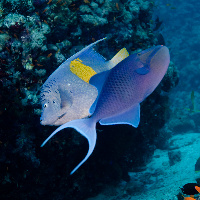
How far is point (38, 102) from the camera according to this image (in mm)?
2633

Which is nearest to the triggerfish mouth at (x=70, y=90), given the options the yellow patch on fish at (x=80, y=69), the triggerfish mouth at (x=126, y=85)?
the yellow patch on fish at (x=80, y=69)

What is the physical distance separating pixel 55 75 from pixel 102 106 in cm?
52

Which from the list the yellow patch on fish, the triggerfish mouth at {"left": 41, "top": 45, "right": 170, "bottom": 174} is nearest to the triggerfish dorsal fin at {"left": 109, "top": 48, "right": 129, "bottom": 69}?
the yellow patch on fish

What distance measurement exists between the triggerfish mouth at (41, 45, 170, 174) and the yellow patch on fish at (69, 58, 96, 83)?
1.50ft

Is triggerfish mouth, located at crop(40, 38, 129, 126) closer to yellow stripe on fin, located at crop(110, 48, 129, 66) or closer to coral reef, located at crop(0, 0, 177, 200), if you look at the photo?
yellow stripe on fin, located at crop(110, 48, 129, 66)

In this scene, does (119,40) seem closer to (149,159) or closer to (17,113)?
(17,113)

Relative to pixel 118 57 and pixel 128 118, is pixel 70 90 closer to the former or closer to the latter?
pixel 118 57

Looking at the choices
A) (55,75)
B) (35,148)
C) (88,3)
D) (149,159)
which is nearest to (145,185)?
(149,159)

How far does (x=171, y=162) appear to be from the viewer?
6.82 metres

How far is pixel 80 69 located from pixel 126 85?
557 mm

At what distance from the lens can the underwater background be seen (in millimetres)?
Answer: 2670

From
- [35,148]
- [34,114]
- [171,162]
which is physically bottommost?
[171,162]

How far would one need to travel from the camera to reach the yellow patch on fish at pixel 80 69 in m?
1.31

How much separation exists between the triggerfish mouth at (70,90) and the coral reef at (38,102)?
1540 millimetres
